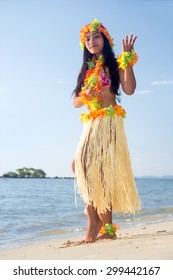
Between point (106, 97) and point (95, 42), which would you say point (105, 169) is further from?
point (95, 42)

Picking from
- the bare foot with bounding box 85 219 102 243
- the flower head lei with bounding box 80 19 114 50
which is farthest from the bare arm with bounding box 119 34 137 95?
the bare foot with bounding box 85 219 102 243

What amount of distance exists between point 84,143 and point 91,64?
0.55m

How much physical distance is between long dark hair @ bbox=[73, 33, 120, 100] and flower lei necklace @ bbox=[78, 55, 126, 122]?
3 centimetres

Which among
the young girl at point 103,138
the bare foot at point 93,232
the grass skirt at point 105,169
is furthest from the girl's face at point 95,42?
the bare foot at point 93,232

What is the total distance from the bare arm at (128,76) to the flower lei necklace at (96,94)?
0.14 metres

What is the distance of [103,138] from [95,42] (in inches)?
25.5

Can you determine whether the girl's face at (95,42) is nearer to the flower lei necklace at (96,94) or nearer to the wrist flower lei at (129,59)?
the flower lei necklace at (96,94)

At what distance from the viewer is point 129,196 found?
2775mm

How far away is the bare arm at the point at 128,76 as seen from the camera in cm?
274

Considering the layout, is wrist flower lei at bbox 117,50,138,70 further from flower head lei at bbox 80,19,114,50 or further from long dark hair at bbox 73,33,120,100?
flower head lei at bbox 80,19,114,50

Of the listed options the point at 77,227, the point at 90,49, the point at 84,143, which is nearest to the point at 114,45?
the point at 90,49

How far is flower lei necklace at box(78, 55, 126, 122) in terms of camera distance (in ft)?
9.28

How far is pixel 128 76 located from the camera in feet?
8.99
